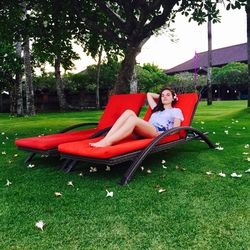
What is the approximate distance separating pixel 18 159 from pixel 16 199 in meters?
2.39

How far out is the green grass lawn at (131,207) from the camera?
2.92 m

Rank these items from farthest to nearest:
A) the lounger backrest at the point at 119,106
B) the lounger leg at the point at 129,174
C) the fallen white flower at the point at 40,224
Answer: the lounger backrest at the point at 119,106 < the lounger leg at the point at 129,174 < the fallen white flower at the point at 40,224

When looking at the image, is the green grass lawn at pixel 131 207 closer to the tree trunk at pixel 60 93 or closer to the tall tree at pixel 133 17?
the tall tree at pixel 133 17

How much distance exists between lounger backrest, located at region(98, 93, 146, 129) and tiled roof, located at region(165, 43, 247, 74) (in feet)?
122

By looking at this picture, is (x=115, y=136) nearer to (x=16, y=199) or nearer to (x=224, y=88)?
(x=16, y=199)

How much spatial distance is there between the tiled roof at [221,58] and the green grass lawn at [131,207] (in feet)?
129

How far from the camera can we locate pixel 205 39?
24125 millimetres

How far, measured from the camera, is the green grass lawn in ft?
9.57

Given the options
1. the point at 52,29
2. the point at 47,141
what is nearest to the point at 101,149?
the point at 47,141

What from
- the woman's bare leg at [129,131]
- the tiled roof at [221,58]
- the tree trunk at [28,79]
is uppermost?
the tiled roof at [221,58]

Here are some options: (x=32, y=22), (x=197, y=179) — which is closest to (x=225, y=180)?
(x=197, y=179)

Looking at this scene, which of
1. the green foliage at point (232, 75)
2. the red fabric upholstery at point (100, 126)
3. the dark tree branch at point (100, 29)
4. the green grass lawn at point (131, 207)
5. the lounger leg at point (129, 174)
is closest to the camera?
the green grass lawn at point (131, 207)

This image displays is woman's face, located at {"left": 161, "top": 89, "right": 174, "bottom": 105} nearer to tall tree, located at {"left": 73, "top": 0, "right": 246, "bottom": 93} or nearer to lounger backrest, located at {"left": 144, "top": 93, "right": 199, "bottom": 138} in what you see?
lounger backrest, located at {"left": 144, "top": 93, "right": 199, "bottom": 138}

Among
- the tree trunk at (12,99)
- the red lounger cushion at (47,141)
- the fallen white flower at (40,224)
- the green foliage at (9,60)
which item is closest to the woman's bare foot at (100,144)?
the red lounger cushion at (47,141)
